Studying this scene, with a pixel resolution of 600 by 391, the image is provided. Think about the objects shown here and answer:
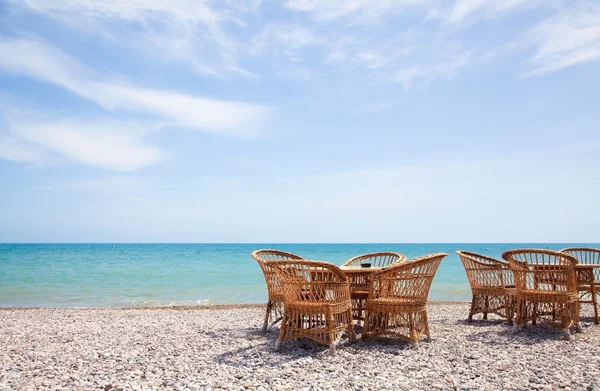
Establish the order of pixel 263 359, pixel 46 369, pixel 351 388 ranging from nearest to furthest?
pixel 351 388
pixel 46 369
pixel 263 359

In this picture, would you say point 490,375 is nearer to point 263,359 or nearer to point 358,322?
point 263,359

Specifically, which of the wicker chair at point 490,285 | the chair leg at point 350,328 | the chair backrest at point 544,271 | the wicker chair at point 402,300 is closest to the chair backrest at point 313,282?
the chair leg at point 350,328

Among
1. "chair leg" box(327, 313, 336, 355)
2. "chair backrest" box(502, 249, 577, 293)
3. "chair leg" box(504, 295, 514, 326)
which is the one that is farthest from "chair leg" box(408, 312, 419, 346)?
"chair leg" box(504, 295, 514, 326)

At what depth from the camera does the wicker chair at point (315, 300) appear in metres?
4.90

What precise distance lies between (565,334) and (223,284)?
14021 millimetres

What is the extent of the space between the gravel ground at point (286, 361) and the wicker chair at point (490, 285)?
468 millimetres

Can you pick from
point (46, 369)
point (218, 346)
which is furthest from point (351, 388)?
point (46, 369)

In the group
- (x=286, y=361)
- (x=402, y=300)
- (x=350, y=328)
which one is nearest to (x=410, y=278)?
(x=402, y=300)

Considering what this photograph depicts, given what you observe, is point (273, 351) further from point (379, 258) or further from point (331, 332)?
point (379, 258)

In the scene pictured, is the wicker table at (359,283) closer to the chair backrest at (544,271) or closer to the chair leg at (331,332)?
the chair leg at (331,332)

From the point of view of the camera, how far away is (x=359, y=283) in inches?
256

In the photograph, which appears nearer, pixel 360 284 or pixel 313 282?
pixel 313 282

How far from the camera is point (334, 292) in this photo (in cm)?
509

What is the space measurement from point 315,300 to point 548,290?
3.16m
